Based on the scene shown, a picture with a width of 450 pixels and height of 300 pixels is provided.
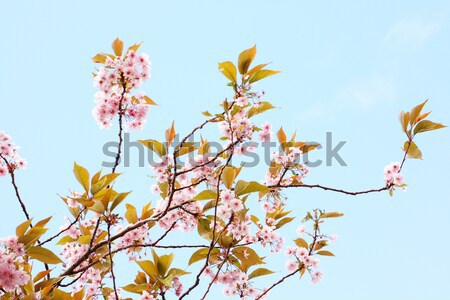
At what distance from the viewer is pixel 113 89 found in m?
3.26

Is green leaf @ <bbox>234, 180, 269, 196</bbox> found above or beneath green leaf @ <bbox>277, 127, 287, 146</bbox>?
beneath

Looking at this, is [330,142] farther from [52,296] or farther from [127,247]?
[52,296]

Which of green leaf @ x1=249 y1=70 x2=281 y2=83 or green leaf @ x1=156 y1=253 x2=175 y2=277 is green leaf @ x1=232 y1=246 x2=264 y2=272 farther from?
green leaf @ x1=249 y1=70 x2=281 y2=83

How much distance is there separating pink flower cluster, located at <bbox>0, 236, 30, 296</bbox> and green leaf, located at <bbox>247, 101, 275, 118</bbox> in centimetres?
165

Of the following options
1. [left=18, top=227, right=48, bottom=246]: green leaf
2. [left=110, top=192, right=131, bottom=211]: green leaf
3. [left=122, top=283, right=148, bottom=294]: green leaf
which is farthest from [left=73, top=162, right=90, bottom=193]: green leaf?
[left=122, top=283, right=148, bottom=294]: green leaf

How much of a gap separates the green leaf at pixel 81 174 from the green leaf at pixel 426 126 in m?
2.33

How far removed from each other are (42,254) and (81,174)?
1.70 feet

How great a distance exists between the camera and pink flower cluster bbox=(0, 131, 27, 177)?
390cm

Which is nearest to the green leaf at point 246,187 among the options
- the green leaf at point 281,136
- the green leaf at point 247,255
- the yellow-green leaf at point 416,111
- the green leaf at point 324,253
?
the green leaf at point 247,255

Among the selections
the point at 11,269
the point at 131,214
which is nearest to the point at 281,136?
the point at 131,214

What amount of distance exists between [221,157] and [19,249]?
1409mm

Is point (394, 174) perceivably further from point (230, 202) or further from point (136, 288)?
point (136, 288)

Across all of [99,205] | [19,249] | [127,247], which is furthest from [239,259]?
[19,249]

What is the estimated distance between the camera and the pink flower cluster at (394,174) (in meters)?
3.46
